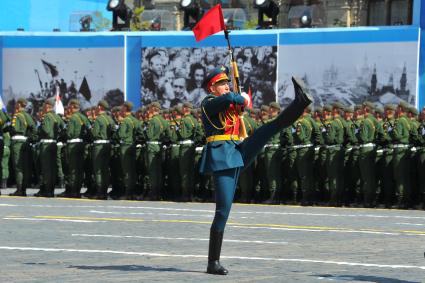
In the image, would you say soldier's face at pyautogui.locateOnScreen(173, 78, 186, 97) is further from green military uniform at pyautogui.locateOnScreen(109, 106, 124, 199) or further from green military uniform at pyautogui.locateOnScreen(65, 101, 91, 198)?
green military uniform at pyautogui.locateOnScreen(65, 101, 91, 198)

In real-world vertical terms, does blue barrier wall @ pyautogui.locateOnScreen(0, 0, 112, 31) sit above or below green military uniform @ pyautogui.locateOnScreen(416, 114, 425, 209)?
above

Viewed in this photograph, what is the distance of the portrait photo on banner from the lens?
2956 centimetres

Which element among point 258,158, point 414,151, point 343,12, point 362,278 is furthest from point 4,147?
point 343,12

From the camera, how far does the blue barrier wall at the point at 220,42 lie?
27.2m

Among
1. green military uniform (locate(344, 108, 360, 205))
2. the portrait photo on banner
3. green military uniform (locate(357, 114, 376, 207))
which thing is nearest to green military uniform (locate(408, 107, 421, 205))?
green military uniform (locate(357, 114, 376, 207))

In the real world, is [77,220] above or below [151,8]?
below

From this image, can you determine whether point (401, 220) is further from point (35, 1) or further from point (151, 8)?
point (151, 8)

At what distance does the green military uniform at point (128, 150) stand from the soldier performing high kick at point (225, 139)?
496 inches

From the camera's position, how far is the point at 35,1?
41.0m

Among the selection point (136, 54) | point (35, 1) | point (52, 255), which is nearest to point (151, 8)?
point (35, 1)

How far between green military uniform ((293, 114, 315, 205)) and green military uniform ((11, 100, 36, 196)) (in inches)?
208

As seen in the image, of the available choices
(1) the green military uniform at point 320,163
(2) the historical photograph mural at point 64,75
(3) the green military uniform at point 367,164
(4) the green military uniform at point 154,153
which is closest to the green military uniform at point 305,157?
(1) the green military uniform at point 320,163

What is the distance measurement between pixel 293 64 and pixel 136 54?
4.23 m

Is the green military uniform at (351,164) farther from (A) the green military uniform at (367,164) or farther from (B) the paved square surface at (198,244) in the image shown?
(B) the paved square surface at (198,244)
